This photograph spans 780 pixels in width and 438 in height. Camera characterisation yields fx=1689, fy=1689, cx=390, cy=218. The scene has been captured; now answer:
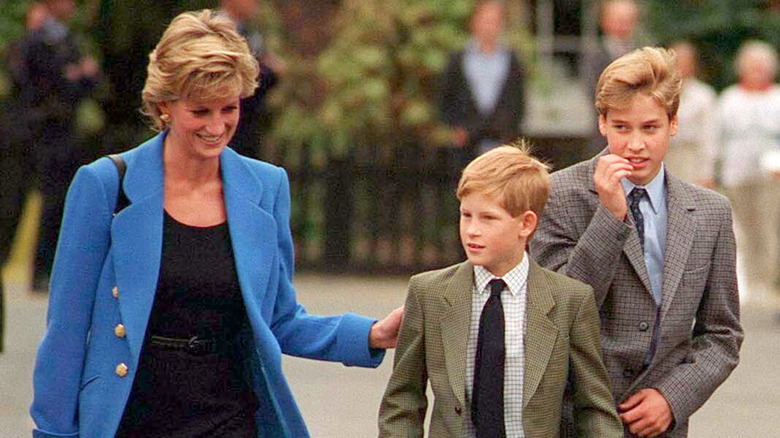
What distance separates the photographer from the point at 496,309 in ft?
13.3

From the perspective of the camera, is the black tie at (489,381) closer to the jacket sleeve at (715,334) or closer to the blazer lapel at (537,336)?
the blazer lapel at (537,336)

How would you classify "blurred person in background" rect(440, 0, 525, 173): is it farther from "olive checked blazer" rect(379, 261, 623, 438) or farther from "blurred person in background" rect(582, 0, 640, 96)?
"olive checked blazer" rect(379, 261, 623, 438)

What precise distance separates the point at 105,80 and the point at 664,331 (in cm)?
1046

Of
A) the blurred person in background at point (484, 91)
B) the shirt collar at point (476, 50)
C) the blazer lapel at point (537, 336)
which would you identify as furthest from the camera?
the shirt collar at point (476, 50)

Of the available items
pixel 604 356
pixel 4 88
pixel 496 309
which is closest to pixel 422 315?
pixel 496 309

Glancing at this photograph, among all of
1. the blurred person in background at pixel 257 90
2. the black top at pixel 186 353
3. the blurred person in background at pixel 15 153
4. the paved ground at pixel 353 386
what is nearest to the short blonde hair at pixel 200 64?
the black top at pixel 186 353

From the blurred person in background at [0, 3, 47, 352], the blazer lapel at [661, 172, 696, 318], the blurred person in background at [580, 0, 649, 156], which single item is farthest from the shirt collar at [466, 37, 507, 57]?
the blazer lapel at [661, 172, 696, 318]

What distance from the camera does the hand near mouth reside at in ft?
13.1

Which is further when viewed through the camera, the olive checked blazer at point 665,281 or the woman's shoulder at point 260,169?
the woman's shoulder at point 260,169

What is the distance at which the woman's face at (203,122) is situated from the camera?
412cm

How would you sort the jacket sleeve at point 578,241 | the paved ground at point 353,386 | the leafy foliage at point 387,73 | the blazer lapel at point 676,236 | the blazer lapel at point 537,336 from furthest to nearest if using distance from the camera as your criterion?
the leafy foliage at point 387,73 → the paved ground at point 353,386 → the blazer lapel at point 676,236 → the jacket sleeve at point 578,241 → the blazer lapel at point 537,336

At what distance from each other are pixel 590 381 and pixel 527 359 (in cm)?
17

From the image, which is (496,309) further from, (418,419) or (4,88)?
(4,88)

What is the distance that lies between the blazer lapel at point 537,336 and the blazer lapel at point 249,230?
2.23 ft
